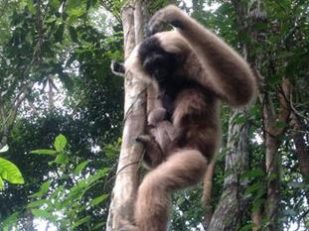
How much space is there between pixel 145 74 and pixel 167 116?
1.45ft

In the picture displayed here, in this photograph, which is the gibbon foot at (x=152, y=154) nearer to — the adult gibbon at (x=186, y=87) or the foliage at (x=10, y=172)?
the adult gibbon at (x=186, y=87)

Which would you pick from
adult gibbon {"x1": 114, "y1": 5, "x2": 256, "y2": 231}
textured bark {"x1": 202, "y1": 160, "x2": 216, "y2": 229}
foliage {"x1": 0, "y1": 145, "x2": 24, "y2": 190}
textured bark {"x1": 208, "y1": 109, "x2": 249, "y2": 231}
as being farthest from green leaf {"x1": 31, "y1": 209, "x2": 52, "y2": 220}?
textured bark {"x1": 202, "y1": 160, "x2": 216, "y2": 229}

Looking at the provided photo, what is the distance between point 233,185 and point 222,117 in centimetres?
296

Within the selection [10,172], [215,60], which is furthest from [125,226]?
[215,60]

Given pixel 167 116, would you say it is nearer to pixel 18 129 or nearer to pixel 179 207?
pixel 179 207

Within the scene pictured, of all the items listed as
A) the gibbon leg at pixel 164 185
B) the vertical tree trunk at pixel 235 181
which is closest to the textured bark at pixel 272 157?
the vertical tree trunk at pixel 235 181

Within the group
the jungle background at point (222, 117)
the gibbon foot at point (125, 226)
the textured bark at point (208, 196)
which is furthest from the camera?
the textured bark at point (208, 196)

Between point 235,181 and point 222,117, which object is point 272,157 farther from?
point 222,117

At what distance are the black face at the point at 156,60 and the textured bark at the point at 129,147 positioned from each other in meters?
0.13

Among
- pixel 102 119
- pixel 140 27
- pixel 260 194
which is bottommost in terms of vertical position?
pixel 260 194

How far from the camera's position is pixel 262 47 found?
18.5 ft

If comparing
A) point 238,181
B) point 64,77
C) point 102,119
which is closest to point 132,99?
point 238,181

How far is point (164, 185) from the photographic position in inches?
179

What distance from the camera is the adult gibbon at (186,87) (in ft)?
15.9
